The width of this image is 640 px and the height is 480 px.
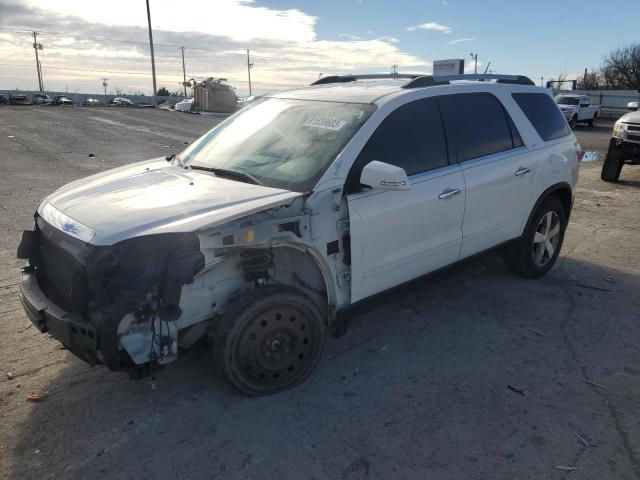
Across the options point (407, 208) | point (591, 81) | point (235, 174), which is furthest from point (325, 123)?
point (591, 81)

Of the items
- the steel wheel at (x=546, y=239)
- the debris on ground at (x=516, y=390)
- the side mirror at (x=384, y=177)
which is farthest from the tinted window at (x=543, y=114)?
the debris on ground at (x=516, y=390)

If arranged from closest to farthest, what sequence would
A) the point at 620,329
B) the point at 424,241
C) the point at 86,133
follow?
the point at 424,241, the point at 620,329, the point at 86,133

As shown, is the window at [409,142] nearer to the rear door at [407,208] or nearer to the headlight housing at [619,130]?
the rear door at [407,208]

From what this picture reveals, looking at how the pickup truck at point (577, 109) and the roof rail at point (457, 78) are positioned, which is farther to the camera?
the pickup truck at point (577, 109)

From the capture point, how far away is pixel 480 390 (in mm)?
3412

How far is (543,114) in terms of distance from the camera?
5168 millimetres

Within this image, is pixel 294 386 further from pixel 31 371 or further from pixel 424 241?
pixel 31 371

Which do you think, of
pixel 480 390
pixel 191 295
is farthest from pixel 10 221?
pixel 480 390

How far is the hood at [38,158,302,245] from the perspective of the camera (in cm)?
283

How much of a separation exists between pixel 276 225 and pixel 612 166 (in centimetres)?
1092

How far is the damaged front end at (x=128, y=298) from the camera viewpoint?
269 cm

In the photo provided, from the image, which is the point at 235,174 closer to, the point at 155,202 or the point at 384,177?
the point at 155,202

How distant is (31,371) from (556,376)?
11.6ft

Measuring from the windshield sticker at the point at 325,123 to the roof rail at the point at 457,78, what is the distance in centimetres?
71
